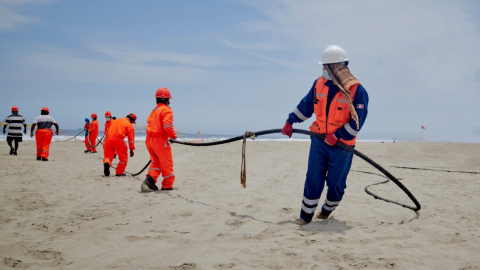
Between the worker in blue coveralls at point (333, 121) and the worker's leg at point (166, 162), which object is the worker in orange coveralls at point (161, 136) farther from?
the worker in blue coveralls at point (333, 121)

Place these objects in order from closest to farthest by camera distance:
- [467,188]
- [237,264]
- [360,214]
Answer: [237,264]
[360,214]
[467,188]

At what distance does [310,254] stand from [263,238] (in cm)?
69

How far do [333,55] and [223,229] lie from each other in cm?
260

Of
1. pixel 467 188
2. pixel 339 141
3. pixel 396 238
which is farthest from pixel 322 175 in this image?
pixel 467 188

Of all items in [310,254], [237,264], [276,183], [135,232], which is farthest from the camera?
[276,183]

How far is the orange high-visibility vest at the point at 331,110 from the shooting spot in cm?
399

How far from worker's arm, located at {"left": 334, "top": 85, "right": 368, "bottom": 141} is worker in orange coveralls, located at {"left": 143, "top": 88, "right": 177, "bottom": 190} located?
3628 mm

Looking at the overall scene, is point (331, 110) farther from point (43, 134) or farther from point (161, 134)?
point (43, 134)

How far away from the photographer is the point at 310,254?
311cm

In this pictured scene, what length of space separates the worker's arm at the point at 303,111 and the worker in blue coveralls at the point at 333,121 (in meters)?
0.02

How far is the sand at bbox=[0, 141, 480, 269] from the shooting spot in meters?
3.02

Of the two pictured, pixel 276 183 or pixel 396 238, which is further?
pixel 276 183

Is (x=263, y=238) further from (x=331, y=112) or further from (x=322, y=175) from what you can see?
(x=331, y=112)

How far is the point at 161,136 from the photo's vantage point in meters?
6.56
